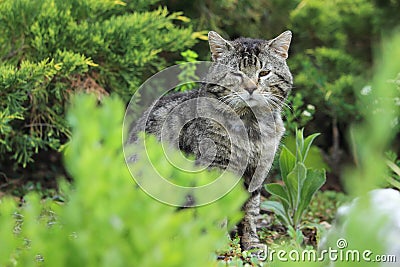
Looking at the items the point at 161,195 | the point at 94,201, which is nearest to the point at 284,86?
the point at 161,195

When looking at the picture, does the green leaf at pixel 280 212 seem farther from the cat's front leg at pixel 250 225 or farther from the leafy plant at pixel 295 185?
the cat's front leg at pixel 250 225

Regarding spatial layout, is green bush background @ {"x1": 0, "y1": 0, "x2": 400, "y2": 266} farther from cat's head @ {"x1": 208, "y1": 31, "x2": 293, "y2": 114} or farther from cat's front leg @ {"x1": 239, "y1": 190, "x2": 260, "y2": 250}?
cat's front leg @ {"x1": 239, "y1": 190, "x2": 260, "y2": 250}

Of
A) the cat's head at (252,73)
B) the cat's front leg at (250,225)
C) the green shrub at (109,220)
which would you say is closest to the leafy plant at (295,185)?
the cat's front leg at (250,225)

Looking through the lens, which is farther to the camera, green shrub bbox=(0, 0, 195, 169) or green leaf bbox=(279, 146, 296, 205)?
green shrub bbox=(0, 0, 195, 169)

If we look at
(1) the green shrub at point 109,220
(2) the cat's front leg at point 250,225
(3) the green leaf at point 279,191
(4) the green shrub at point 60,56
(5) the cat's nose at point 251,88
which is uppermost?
(4) the green shrub at point 60,56

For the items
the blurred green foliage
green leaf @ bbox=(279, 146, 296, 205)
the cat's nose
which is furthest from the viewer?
the blurred green foliage

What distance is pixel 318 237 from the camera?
2.99 m

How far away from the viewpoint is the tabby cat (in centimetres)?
283

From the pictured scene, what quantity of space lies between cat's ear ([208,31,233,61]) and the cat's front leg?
741mm

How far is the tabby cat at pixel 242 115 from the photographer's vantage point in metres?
2.83

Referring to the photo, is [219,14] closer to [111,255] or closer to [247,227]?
[247,227]

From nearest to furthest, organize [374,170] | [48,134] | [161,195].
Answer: [374,170] → [161,195] → [48,134]

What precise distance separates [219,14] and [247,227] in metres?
2.23

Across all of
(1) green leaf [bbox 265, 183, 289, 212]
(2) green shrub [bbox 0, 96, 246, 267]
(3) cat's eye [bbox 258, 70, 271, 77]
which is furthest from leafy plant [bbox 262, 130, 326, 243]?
(2) green shrub [bbox 0, 96, 246, 267]
